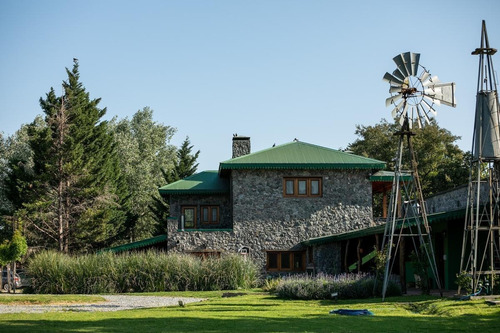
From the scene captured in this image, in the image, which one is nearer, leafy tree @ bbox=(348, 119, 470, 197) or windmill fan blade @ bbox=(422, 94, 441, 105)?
windmill fan blade @ bbox=(422, 94, 441, 105)

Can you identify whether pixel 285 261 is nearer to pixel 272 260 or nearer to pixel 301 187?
pixel 272 260

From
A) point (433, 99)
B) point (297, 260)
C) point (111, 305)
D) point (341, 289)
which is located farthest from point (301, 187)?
point (111, 305)

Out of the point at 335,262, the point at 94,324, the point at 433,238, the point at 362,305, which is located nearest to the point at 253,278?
the point at 335,262

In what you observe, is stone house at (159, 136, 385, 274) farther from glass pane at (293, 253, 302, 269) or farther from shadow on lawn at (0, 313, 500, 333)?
shadow on lawn at (0, 313, 500, 333)

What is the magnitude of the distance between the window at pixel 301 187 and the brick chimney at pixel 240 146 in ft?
13.5

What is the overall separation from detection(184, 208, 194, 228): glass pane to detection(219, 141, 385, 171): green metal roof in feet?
12.0

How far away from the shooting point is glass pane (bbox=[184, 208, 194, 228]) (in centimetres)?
3516

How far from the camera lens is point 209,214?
116 ft

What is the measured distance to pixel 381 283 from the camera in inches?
827

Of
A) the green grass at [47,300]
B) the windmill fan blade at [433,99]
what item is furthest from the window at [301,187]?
the windmill fan blade at [433,99]

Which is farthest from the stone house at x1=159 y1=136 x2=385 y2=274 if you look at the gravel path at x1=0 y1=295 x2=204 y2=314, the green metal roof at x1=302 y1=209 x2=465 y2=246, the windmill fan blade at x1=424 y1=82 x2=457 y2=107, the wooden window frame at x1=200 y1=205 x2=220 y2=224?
the windmill fan blade at x1=424 y1=82 x2=457 y2=107

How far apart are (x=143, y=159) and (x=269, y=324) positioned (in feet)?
157

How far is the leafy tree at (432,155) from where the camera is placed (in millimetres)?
45781

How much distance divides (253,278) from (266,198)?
487 centimetres
